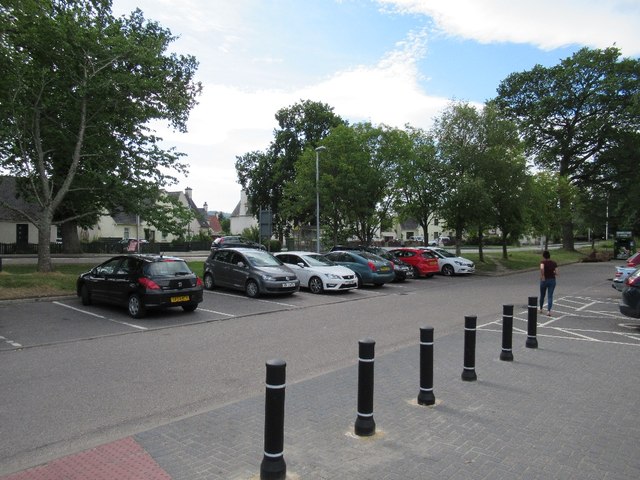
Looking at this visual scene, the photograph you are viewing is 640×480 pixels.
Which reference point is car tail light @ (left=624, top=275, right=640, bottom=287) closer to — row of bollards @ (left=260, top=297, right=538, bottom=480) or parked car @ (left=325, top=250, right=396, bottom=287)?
row of bollards @ (left=260, top=297, right=538, bottom=480)

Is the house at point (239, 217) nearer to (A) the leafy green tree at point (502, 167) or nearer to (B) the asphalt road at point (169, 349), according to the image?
(A) the leafy green tree at point (502, 167)

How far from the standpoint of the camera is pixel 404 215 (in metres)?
30.5

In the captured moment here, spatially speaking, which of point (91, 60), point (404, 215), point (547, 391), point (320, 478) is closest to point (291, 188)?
point (404, 215)

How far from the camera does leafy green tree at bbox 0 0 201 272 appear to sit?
15.9 metres

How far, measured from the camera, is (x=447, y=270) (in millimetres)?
26062

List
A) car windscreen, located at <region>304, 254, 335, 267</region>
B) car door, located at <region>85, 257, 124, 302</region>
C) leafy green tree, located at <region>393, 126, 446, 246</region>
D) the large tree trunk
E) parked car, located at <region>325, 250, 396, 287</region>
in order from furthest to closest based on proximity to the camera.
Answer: leafy green tree, located at <region>393, 126, 446, 246</region>, parked car, located at <region>325, 250, 396, 287</region>, car windscreen, located at <region>304, 254, 335, 267</region>, the large tree trunk, car door, located at <region>85, 257, 124, 302</region>

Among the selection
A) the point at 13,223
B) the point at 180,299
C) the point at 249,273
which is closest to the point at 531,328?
the point at 180,299

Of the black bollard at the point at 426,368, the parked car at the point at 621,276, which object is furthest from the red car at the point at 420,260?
the black bollard at the point at 426,368

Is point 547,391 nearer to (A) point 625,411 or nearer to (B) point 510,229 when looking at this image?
(A) point 625,411

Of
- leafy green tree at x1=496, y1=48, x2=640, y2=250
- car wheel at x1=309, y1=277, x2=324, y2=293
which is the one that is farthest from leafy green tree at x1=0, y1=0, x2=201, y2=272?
leafy green tree at x1=496, y1=48, x2=640, y2=250

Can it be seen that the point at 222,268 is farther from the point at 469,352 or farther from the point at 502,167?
the point at 502,167

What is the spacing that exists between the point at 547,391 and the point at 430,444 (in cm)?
239

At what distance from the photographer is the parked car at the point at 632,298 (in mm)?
9984

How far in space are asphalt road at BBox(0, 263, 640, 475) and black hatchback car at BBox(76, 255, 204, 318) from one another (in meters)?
0.41
